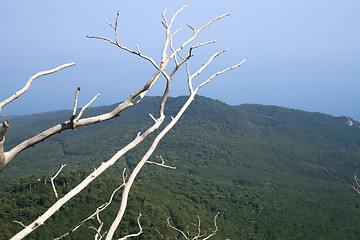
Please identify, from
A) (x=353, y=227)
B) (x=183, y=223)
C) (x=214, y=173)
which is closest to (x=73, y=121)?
(x=183, y=223)

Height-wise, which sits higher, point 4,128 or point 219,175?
point 4,128

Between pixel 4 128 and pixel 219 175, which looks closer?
pixel 4 128

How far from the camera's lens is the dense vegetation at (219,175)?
41562 mm

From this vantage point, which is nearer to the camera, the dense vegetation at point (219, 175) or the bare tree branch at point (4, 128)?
the bare tree branch at point (4, 128)

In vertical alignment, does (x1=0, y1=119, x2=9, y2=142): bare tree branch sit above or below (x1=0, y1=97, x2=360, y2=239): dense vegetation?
above

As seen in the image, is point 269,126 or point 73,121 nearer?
point 73,121

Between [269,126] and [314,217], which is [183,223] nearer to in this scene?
[314,217]

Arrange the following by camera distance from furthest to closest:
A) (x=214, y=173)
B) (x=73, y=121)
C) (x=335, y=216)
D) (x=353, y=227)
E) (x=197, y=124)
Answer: (x=197, y=124), (x=214, y=173), (x=335, y=216), (x=353, y=227), (x=73, y=121)

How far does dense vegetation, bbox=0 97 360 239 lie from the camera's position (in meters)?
41.6

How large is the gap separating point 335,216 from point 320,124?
65724mm

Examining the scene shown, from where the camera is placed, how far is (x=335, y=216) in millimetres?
48469

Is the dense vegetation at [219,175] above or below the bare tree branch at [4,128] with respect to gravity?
below

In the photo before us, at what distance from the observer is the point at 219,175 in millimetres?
70500

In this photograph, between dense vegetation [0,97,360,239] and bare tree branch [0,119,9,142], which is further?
dense vegetation [0,97,360,239]
